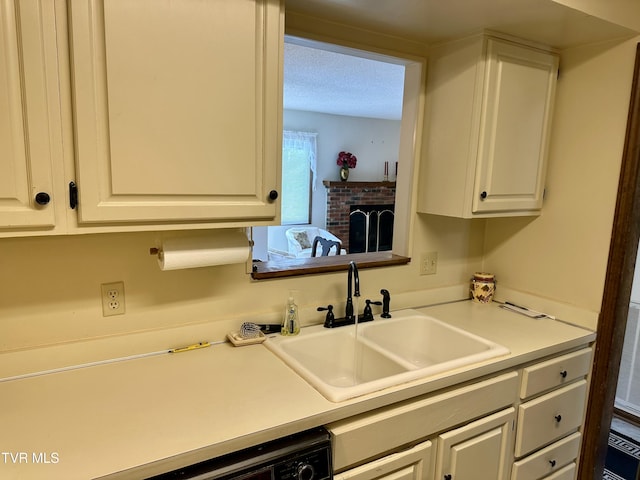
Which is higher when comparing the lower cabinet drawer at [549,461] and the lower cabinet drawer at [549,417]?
the lower cabinet drawer at [549,417]

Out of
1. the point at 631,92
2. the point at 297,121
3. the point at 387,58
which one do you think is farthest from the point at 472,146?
the point at 297,121

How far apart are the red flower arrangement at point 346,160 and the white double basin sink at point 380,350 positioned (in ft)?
15.7

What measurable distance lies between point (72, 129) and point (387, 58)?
1.31 m

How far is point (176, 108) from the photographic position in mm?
Answer: 1134

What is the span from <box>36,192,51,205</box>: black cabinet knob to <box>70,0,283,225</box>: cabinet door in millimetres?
69

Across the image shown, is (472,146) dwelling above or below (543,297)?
above

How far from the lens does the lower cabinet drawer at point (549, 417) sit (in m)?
1.65

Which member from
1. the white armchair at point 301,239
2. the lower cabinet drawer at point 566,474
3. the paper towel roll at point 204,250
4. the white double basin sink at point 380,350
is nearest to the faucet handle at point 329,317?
the white double basin sink at point 380,350

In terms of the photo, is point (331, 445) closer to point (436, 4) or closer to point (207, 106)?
point (207, 106)

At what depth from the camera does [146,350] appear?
4.78ft

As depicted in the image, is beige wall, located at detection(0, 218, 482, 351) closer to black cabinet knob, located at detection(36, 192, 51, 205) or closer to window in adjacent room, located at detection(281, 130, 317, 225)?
black cabinet knob, located at detection(36, 192, 51, 205)

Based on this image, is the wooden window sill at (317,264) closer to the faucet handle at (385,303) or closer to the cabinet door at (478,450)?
the faucet handle at (385,303)

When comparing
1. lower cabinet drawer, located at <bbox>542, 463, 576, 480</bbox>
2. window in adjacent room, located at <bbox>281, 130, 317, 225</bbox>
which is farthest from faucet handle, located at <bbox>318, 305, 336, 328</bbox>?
window in adjacent room, located at <bbox>281, 130, 317, 225</bbox>

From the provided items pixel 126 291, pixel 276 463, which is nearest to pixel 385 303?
pixel 276 463
